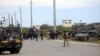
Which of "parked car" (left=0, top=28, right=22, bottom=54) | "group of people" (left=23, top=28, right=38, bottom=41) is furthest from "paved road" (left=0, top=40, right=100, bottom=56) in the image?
"group of people" (left=23, top=28, right=38, bottom=41)

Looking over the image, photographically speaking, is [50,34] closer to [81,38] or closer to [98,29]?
[98,29]

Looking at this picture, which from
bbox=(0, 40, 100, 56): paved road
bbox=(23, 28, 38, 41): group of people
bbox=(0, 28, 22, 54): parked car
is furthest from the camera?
bbox=(23, 28, 38, 41): group of people

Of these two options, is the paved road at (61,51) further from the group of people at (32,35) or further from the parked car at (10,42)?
the group of people at (32,35)

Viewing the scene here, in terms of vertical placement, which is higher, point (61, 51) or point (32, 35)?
point (61, 51)

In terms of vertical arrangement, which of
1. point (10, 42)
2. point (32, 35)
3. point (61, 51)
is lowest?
point (32, 35)

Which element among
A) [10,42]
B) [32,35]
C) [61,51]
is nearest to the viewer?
[10,42]

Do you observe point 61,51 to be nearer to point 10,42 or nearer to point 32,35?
point 10,42

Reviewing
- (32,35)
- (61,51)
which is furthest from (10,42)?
→ (32,35)

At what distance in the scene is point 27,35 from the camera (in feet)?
260

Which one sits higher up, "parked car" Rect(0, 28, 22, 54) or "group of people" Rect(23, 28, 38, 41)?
"parked car" Rect(0, 28, 22, 54)

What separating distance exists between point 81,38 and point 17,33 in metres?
28.8

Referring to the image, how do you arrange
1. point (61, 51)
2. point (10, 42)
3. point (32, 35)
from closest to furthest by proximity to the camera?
1. point (10, 42)
2. point (61, 51)
3. point (32, 35)

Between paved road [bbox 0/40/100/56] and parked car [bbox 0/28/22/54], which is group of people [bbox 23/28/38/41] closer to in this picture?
paved road [bbox 0/40/100/56]

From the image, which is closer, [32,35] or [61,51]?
[61,51]
